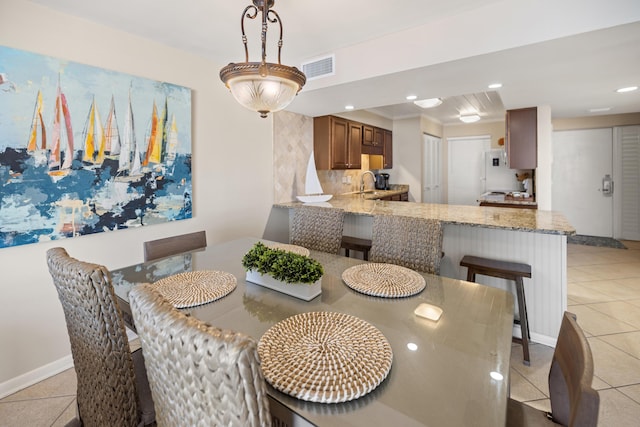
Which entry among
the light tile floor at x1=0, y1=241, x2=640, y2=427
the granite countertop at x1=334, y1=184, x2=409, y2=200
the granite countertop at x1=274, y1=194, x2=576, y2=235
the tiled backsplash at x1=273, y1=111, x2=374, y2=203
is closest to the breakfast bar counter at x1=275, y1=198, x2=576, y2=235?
the granite countertop at x1=274, y1=194, x2=576, y2=235

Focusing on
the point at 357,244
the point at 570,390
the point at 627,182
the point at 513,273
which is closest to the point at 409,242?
the point at 513,273

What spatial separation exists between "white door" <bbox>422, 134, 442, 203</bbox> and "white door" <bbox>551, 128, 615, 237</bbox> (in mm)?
2053

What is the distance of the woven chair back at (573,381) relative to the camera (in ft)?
2.02

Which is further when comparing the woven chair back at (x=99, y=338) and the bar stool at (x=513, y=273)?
the bar stool at (x=513, y=273)

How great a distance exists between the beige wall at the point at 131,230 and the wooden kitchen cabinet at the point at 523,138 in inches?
123

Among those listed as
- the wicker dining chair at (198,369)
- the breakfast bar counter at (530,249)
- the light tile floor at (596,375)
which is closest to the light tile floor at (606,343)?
the light tile floor at (596,375)

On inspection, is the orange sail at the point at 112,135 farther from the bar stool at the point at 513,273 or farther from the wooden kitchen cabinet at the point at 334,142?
the bar stool at the point at 513,273

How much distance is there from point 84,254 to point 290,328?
195 centimetres

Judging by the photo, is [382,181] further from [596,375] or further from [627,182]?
[596,375]

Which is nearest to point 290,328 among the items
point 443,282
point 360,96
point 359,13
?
point 443,282

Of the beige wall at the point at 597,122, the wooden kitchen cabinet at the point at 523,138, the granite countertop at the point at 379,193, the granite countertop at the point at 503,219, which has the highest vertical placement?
the beige wall at the point at 597,122

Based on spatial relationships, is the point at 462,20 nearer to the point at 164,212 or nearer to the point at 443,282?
the point at 443,282

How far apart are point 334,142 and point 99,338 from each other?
3699 mm

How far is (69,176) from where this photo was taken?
202cm
